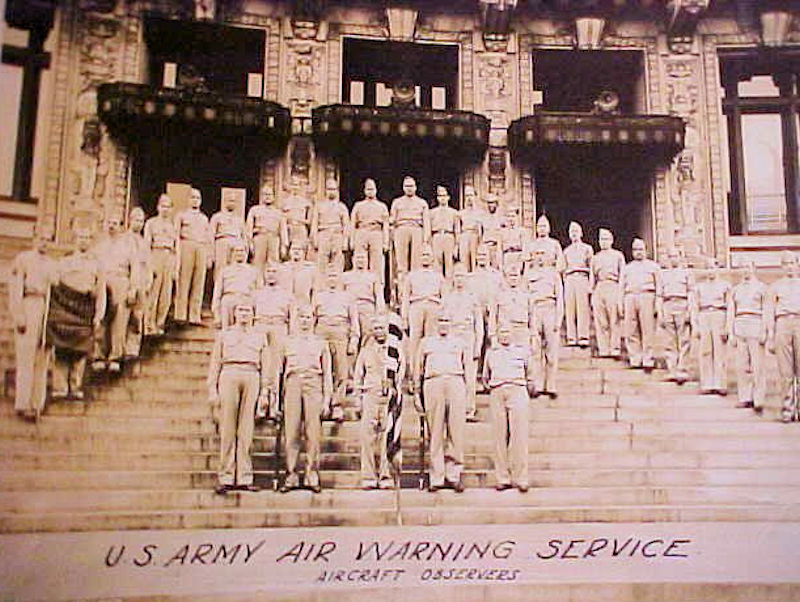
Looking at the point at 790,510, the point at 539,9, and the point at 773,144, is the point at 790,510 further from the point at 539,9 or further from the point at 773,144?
the point at 539,9

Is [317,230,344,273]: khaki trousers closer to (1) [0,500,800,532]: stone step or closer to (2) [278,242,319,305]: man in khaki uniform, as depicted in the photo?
(2) [278,242,319,305]: man in khaki uniform

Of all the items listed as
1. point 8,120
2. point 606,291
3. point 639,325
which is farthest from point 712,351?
point 8,120

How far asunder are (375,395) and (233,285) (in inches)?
51.7

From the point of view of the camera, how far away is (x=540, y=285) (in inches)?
289

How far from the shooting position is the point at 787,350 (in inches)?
269

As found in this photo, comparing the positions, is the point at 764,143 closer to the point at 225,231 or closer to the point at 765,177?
the point at 765,177

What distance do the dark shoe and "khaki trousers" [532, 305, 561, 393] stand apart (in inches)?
91.9

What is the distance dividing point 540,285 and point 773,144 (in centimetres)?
212

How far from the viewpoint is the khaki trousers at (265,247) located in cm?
695

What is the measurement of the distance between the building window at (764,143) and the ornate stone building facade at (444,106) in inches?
0.6

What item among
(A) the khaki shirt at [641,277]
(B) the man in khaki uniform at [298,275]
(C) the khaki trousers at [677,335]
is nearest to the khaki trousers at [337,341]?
(B) the man in khaki uniform at [298,275]

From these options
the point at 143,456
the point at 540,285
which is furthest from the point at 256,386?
the point at 540,285

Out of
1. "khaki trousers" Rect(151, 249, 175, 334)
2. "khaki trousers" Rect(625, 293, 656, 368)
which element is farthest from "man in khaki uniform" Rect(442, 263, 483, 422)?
"khaki trousers" Rect(151, 249, 175, 334)

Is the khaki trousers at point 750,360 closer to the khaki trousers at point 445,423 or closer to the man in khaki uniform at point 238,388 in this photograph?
the khaki trousers at point 445,423
